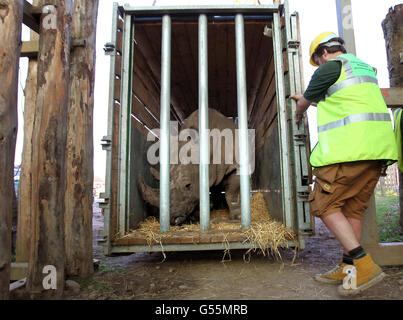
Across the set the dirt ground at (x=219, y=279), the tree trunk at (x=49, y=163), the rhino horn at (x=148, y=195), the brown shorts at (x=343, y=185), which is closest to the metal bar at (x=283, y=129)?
the dirt ground at (x=219, y=279)

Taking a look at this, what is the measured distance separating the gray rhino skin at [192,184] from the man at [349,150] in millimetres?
1729

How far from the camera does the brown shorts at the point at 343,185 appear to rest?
7.00 feet

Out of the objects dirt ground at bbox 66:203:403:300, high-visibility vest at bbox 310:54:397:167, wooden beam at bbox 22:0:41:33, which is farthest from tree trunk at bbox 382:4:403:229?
wooden beam at bbox 22:0:41:33

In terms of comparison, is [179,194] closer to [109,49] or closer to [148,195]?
[148,195]

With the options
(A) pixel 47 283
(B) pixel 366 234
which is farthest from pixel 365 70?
(A) pixel 47 283

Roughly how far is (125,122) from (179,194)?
3.72ft

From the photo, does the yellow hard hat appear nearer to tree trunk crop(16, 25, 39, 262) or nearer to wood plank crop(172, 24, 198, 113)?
wood plank crop(172, 24, 198, 113)

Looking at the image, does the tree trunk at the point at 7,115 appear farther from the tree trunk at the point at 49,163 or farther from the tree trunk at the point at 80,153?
the tree trunk at the point at 80,153

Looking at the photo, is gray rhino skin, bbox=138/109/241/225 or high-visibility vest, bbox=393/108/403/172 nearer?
high-visibility vest, bbox=393/108/403/172

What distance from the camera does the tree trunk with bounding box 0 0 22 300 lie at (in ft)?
5.65

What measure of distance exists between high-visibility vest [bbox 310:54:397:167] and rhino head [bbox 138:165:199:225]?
5.97 ft

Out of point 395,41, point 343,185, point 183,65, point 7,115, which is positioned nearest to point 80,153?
point 7,115

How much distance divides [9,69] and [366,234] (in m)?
3.29

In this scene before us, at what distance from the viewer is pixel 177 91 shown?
5.71m
